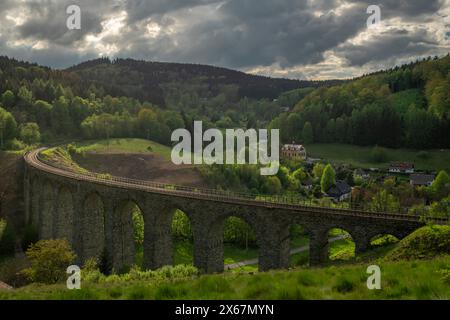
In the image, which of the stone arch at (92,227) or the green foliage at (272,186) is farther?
the green foliage at (272,186)

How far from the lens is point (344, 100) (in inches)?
7003

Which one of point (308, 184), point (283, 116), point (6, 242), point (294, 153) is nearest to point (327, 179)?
point (308, 184)

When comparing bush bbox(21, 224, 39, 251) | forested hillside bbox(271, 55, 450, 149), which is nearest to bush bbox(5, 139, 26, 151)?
bush bbox(21, 224, 39, 251)

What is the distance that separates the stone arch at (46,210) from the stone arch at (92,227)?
1247cm

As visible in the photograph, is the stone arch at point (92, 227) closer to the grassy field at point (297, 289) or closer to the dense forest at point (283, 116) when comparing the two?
the grassy field at point (297, 289)

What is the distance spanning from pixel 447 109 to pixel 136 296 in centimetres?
14011

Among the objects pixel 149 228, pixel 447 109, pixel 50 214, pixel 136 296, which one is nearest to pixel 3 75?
pixel 50 214

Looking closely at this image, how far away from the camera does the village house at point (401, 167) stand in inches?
4486

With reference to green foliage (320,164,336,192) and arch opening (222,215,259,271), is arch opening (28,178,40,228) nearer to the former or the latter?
arch opening (222,215,259,271)

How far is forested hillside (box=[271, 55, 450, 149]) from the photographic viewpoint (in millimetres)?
132250

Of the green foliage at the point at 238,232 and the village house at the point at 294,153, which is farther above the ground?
the village house at the point at 294,153

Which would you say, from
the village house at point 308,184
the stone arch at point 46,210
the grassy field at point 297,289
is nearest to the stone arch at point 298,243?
the village house at point 308,184

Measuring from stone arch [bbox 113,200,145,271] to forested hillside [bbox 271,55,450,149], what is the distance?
108 meters

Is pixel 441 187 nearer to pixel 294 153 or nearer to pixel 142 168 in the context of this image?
pixel 294 153
